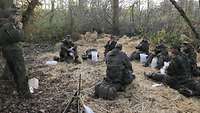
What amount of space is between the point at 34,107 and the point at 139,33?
45.2 ft

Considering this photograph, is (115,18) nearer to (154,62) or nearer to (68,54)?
(68,54)

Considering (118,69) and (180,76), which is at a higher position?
(118,69)

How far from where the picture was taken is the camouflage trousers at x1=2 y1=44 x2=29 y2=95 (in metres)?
8.20

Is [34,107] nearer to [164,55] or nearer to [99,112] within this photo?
[99,112]

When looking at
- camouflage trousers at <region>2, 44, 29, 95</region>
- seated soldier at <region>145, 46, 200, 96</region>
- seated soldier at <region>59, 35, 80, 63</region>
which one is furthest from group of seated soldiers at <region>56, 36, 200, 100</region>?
seated soldier at <region>59, 35, 80, 63</region>

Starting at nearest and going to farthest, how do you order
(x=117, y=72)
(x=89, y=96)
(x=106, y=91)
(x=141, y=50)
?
(x=106, y=91), (x=89, y=96), (x=117, y=72), (x=141, y=50)

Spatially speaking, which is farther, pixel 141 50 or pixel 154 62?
pixel 141 50

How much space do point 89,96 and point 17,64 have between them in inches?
73.6

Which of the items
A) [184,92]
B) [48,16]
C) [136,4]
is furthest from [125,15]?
[184,92]

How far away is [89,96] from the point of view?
9.09m

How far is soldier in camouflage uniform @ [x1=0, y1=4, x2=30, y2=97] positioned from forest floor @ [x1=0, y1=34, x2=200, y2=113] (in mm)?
374

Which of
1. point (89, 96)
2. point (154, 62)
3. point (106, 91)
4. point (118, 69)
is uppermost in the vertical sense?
point (118, 69)

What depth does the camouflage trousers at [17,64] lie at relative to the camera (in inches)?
323

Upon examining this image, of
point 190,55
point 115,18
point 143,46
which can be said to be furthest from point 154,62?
point 115,18
